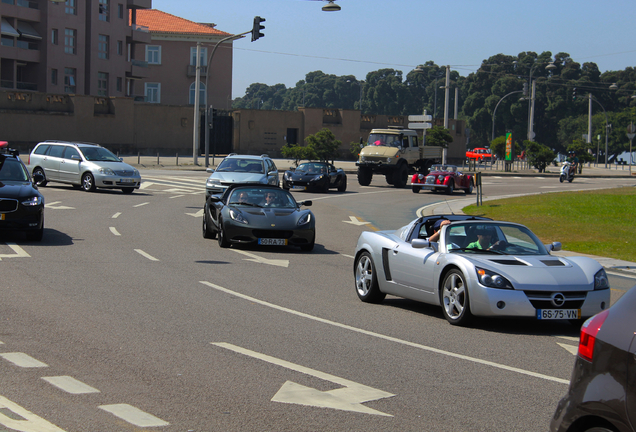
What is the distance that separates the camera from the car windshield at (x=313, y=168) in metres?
35.8

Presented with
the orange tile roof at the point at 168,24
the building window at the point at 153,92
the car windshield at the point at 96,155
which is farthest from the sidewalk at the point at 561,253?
the orange tile roof at the point at 168,24

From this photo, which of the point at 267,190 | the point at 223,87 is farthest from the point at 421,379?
the point at 223,87

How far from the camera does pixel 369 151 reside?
40781mm

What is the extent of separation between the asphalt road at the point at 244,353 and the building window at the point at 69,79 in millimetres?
61484

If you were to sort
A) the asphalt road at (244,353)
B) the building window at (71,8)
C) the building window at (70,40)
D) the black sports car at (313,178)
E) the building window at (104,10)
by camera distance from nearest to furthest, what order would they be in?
the asphalt road at (244,353)
the black sports car at (313,178)
the building window at (71,8)
the building window at (70,40)
the building window at (104,10)

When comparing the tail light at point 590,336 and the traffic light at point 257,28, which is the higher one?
the traffic light at point 257,28

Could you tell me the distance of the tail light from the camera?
369 centimetres

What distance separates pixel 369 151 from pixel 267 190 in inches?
967

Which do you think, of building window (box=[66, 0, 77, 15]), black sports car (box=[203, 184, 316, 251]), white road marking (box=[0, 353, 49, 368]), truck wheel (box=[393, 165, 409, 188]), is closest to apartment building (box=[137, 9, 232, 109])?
building window (box=[66, 0, 77, 15])

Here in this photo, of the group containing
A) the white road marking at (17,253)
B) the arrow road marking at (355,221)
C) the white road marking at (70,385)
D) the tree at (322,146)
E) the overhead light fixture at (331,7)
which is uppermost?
the overhead light fixture at (331,7)

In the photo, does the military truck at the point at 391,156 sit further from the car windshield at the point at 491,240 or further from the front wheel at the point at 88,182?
the car windshield at the point at 491,240

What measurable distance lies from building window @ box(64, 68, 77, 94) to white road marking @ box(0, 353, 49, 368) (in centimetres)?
6912

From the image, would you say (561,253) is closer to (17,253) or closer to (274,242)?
(274,242)

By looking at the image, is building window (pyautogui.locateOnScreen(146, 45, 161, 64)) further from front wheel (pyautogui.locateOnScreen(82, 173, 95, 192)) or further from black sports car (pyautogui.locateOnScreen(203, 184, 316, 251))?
black sports car (pyautogui.locateOnScreen(203, 184, 316, 251))
